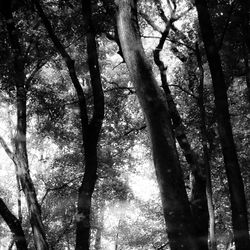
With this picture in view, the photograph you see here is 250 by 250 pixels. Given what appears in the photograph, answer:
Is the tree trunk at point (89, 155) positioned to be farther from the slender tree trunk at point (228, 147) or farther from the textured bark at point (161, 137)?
the textured bark at point (161, 137)

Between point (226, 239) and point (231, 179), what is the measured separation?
21.8 m

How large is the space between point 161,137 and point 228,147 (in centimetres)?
278

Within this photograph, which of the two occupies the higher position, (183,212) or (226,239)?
(226,239)

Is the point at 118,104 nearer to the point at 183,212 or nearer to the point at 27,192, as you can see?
the point at 27,192

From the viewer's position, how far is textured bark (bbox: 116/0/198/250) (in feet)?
11.8

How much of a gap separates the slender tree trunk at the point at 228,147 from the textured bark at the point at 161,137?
2.46 m

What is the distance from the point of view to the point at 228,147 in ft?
20.7

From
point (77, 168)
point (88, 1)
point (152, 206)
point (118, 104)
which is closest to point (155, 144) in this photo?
point (88, 1)

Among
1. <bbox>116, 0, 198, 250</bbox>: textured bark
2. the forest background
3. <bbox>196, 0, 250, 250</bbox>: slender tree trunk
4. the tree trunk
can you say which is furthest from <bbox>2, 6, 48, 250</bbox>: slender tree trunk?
<bbox>116, 0, 198, 250</bbox>: textured bark

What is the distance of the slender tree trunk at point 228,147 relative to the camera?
18.7 ft

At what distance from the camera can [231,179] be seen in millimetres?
6055

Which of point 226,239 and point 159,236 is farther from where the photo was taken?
point 159,236

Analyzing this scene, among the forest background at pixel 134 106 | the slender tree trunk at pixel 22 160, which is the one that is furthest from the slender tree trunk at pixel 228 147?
the slender tree trunk at pixel 22 160

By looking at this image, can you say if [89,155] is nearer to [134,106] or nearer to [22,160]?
[22,160]
